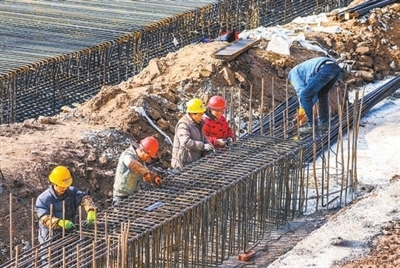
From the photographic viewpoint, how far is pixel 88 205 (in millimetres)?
11617

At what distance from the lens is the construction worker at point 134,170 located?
483 inches

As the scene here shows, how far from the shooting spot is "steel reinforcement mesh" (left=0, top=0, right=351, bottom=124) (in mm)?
19203

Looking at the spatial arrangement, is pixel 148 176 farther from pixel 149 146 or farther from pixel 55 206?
pixel 55 206

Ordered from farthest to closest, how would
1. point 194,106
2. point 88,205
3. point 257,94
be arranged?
point 257,94 → point 194,106 → point 88,205

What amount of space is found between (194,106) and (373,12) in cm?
917

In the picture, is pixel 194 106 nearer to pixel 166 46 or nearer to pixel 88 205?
pixel 88 205

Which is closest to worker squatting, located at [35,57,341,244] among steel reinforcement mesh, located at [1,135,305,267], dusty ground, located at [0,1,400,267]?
steel reinforcement mesh, located at [1,135,305,267]

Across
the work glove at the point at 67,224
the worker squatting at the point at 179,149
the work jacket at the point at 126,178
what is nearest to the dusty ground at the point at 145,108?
the worker squatting at the point at 179,149

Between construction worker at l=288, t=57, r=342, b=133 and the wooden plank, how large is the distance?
A: 1635 mm

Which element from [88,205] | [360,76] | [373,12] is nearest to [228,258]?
[88,205]

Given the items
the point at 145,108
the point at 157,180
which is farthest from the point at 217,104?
the point at 145,108

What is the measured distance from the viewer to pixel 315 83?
16047 millimetres

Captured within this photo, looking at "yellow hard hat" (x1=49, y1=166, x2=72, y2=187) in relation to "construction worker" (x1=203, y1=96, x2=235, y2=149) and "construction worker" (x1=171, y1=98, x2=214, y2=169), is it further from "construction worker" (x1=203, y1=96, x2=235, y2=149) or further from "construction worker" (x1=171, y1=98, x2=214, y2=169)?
"construction worker" (x1=203, y1=96, x2=235, y2=149)

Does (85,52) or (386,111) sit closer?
(386,111)
